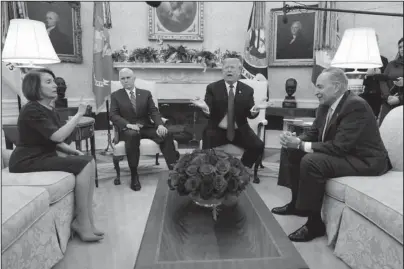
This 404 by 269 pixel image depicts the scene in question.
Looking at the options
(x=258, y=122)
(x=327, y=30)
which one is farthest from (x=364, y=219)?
(x=327, y=30)

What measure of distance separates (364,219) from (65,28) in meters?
5.07

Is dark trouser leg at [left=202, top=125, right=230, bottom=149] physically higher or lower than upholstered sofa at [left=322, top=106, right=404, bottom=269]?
higher

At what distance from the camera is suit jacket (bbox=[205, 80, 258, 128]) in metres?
3.63

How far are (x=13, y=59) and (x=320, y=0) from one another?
4767 mm

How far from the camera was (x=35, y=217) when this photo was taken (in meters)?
1.79

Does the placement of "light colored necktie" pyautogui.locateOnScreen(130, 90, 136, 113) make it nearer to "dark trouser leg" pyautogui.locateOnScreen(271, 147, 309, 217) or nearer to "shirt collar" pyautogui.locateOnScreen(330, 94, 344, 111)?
"dark trouser leg" pyautogui.locateOnScreen(271, 147, 309, 217)

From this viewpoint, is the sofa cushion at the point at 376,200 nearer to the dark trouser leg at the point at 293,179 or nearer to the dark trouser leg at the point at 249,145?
the dark trouser leg at the point at 293,179

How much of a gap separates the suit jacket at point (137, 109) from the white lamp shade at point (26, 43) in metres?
1.06

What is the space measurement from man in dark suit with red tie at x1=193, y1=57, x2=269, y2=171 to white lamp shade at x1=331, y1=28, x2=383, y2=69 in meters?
1.02

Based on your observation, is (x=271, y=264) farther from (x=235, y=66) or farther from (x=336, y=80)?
(x=235, y=66)

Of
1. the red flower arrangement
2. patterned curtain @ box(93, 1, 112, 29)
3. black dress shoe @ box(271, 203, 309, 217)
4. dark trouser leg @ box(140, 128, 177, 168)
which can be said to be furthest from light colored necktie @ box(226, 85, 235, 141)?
patterned curtain @ box(93, 1, 112, 29)

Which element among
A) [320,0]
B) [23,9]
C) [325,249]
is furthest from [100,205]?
[320,0]

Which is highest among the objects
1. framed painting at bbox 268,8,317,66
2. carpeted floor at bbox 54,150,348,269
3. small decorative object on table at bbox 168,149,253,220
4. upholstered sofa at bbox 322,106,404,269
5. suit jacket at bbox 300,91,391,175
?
framed painting at bbox 268,8,317,66

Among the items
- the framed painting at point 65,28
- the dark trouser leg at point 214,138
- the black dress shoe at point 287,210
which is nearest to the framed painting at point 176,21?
the framed painting at point 65,28
